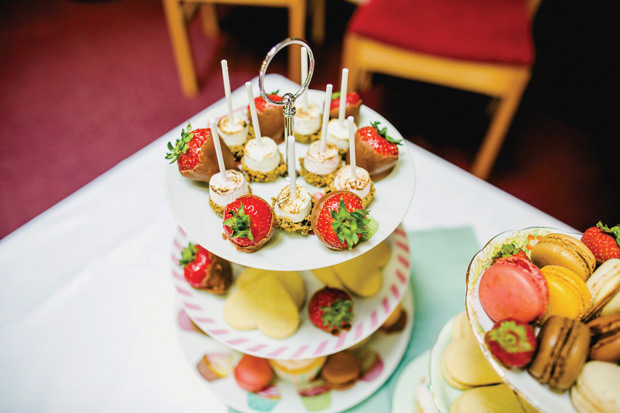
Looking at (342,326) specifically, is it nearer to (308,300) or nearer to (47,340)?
(308,300)

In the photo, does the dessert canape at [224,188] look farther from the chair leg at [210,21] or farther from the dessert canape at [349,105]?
the chair leg at [210,21]

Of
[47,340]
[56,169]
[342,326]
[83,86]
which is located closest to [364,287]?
[342,326]

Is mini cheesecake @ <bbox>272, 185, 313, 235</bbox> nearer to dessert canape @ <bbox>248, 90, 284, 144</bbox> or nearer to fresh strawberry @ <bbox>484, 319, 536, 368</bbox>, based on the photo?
dessert canape @ <bbox>248, 90, 284, 144</bbox>

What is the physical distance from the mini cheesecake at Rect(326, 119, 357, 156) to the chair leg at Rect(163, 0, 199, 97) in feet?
5.37

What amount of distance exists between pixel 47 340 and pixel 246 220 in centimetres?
75

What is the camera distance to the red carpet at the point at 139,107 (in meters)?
2.06

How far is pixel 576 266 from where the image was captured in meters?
0.60

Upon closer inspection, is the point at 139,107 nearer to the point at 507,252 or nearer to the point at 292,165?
the point at 292,165

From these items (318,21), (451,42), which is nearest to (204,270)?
(451,42)

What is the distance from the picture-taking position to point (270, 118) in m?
0.85

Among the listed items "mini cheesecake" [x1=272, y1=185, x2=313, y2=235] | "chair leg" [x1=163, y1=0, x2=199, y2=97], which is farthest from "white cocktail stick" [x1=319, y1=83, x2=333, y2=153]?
"chair leg" [x1=163, y1=0, x2=199, y2=97]

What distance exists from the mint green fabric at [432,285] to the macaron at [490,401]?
10.9 inches

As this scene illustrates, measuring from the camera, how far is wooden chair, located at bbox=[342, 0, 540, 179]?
157cm

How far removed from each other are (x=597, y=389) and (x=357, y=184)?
442 mm
